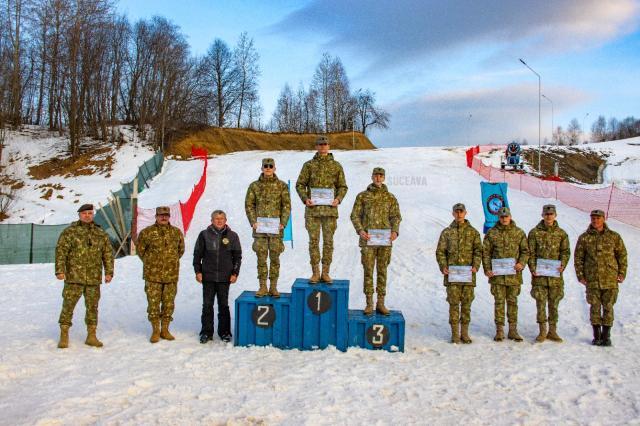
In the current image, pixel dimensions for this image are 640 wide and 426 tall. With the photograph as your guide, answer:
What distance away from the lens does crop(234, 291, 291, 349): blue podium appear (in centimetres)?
671

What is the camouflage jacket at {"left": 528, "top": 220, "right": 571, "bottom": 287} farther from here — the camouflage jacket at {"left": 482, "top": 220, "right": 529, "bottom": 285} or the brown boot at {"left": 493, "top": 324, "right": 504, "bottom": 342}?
the brown boot at {"left": 493, "top": 324, "right": 504, "bottom": 342}

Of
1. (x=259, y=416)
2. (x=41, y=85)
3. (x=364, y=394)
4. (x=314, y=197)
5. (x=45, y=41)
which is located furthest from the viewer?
(x=41, y=85)

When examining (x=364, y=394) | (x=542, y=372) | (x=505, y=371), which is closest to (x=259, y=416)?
(x=364, y=394)

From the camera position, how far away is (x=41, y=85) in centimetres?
3912

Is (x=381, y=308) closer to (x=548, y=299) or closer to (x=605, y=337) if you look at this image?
(x=548, y=299)

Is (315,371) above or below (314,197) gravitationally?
below

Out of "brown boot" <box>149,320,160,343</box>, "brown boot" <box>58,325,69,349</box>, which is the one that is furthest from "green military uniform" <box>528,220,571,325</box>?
"brown boot" <box>58,325,69,349</box>

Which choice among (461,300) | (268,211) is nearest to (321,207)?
(268,211)

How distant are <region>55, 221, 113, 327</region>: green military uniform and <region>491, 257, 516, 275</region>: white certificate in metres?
5.72

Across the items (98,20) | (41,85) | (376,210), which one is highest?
(98,20)

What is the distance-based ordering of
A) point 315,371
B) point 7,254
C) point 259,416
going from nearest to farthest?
point 259,416 → point 315,371 → point 7,254

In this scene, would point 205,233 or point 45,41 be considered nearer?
point 205,233

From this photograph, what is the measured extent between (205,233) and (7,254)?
460 inches

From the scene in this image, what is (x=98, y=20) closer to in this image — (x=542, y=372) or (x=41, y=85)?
(x=41, y=85)
